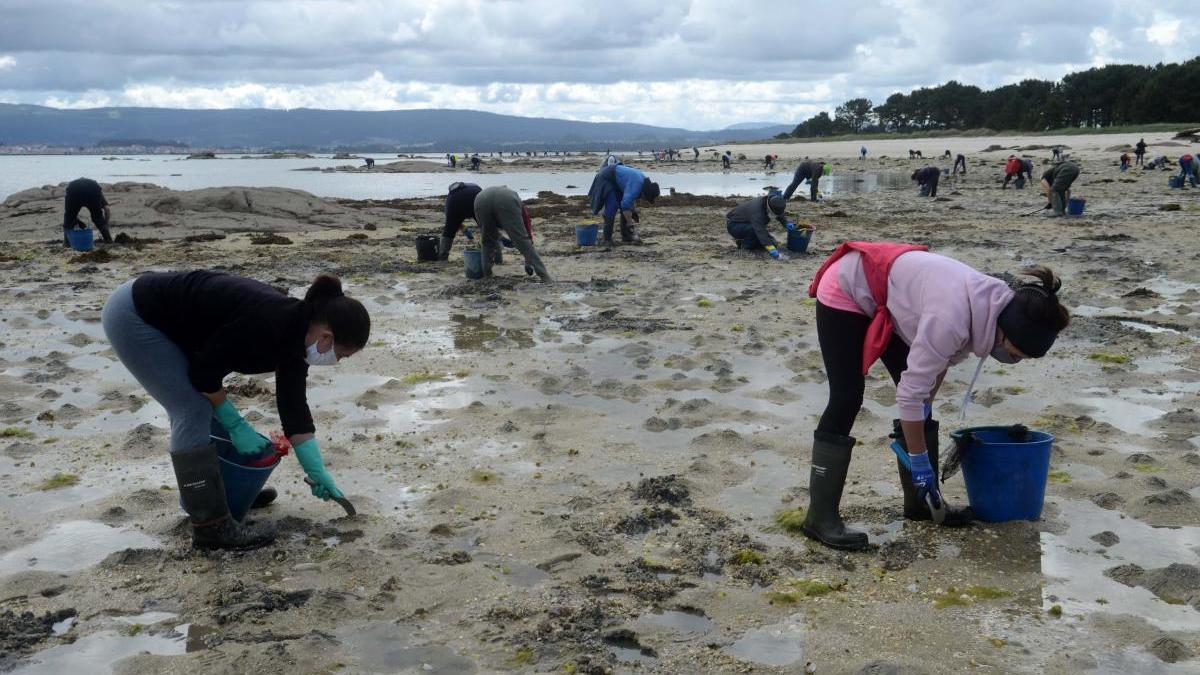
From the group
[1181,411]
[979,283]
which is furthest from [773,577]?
[1181,411]

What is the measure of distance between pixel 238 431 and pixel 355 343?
793 millimetres

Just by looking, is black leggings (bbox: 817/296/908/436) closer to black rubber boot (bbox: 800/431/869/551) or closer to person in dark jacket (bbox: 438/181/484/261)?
black rubber boot (bbox: 800/431/869/551)

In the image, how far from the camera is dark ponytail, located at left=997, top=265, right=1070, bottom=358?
11.3 ft

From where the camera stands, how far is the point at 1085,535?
13.9 ft

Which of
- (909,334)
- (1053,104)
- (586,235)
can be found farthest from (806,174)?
(1053,104)

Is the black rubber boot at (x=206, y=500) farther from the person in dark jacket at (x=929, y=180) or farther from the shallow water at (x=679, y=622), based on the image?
the person in dark jacket at (x=929, y=180)

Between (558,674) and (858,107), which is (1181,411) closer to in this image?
(558,674)

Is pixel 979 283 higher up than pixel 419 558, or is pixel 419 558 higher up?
pixel 979 283

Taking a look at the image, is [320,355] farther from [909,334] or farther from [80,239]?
[80,239]

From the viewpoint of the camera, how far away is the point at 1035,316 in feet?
11.3

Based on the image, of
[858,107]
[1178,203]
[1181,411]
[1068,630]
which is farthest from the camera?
[858,107]

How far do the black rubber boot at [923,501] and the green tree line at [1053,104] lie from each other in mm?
70133

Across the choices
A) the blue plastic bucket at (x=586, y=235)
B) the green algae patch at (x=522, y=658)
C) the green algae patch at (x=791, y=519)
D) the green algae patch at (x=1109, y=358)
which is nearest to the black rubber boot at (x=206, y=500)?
the green algae patch at (x=522, y=658)

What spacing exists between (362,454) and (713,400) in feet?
7.99
